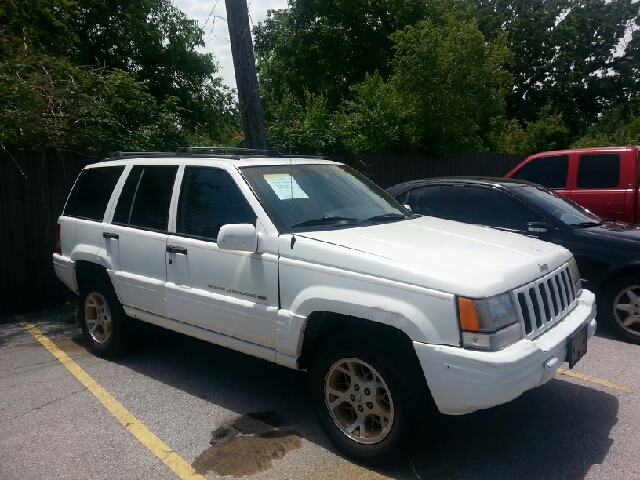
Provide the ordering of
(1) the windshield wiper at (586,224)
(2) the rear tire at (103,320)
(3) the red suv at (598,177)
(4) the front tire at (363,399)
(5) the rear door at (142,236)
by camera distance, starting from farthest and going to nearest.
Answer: (3) the red suv at (598,177)
(1) the windshield wiper at (586,224)
(2) the rear tire at (103,320)
(5) the rear door at (142,236)
(4) the front tire at (363,399)

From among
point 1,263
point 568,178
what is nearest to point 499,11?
point 568,178

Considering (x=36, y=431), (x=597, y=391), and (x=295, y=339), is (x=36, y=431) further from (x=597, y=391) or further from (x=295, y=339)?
(x=597, y=391)

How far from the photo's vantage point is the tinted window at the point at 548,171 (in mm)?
8883

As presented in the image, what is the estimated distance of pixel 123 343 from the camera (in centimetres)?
571

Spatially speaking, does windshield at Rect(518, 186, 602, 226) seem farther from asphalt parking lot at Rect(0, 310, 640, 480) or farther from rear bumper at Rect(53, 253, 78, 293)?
rear bumper at Rect(53, 253, 78, 293)

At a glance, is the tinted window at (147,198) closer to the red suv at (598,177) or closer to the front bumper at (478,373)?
the front bumper at (478,373)

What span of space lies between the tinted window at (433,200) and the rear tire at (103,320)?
3.68 metres

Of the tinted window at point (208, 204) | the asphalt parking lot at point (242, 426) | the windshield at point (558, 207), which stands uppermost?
the tinted window at point (208, 204)

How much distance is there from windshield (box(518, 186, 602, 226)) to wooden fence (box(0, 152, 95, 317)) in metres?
5.74

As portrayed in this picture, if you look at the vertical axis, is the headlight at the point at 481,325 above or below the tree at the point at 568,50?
below

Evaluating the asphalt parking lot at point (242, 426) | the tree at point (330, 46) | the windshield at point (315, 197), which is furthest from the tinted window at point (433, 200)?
the tree at point (330, 46)

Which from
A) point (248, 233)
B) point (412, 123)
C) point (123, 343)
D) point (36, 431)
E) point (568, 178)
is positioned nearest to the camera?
point (248, 233)

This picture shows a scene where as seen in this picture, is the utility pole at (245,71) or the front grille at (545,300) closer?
the front grille at (545,300)

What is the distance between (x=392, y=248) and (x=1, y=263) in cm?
569
